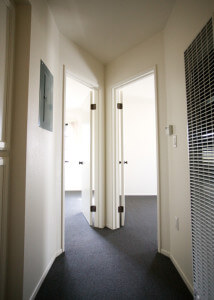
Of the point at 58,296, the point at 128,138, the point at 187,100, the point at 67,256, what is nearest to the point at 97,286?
the point at 58,296

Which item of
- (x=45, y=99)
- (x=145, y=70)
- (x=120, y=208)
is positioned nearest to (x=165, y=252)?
(x=120, y=208)

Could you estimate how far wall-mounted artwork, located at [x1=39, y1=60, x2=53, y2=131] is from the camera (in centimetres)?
126

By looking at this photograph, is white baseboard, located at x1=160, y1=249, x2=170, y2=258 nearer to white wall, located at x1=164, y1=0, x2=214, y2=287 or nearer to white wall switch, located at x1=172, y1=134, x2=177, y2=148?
white wall, located at x1=164, y1=0, x2=214, y2=287

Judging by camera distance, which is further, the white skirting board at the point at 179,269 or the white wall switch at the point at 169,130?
the white wall switch at the point at 169,130

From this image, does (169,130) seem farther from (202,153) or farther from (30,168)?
(30,168)

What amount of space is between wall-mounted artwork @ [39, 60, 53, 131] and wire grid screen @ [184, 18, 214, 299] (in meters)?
1.17

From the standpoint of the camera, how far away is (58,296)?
1.13 m

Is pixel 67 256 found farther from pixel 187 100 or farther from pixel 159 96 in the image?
pixel 159 96

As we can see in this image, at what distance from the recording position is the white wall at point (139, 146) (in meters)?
4.06

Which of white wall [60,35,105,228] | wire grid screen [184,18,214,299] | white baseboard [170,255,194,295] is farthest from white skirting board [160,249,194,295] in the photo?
white wall [60,35,105,228]

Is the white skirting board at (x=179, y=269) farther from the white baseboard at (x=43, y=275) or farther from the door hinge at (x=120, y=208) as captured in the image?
the white baseboard at (x=43, y=275)

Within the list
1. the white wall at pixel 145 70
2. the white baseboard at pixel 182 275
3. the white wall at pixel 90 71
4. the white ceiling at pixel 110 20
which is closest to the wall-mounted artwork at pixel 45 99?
the white wall at pixel 90 71

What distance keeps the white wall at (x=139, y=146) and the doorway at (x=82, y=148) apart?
1.25 metres

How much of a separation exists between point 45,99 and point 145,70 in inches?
49.3
